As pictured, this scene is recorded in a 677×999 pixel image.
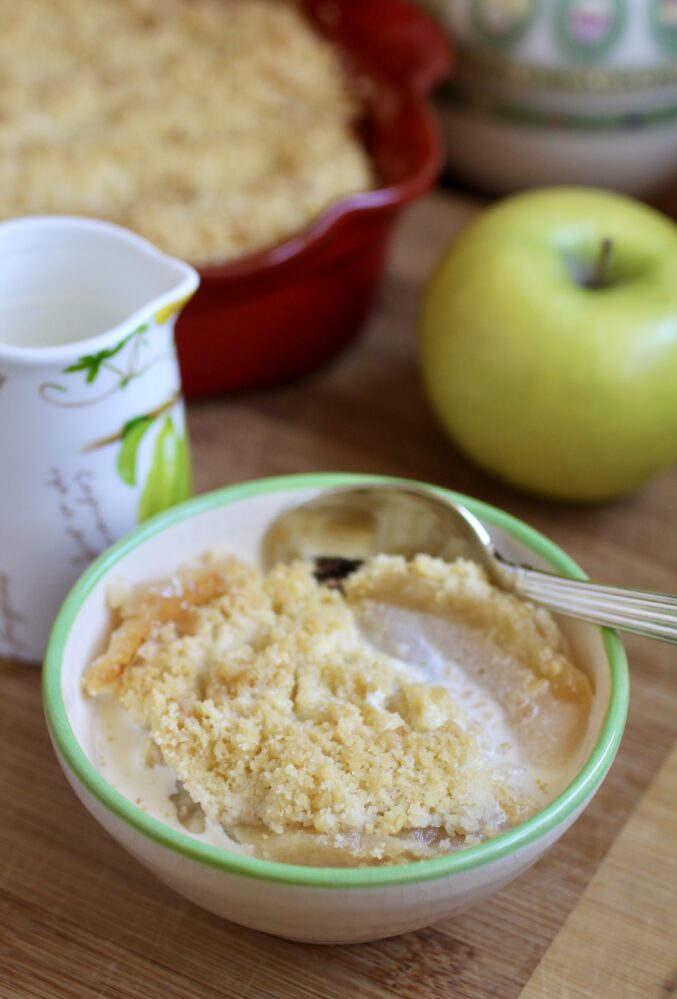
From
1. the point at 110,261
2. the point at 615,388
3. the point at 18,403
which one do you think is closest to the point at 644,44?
the point at 615,388

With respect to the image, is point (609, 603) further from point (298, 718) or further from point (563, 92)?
point (563, 92)

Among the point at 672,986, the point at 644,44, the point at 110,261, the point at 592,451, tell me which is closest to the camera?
the point at 672,986

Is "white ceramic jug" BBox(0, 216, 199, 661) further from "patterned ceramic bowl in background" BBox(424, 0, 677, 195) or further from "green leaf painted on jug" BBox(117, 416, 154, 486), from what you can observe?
"patterned ceramic bowl in background" BBox(424, 0, 677, 195)

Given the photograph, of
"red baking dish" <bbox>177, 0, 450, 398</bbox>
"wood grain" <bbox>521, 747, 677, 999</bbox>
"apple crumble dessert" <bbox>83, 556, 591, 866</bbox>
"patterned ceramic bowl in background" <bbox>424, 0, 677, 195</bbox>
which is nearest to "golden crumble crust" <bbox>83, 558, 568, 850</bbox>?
"apple crumble dessert" <bbox>83, 556, 591, 866</bbox>

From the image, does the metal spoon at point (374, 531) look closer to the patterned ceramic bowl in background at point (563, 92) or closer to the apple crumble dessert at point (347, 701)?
the apple crumble dessert at point (347, 701)

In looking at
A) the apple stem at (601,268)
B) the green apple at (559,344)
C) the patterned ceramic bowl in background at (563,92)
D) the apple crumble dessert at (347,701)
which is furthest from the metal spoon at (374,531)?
the patterned ceramic bowl in background at (563,92)

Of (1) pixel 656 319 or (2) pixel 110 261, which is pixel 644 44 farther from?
(2) pixel 110 261

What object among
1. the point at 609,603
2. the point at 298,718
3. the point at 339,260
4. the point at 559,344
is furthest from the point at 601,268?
the point at 298,718
